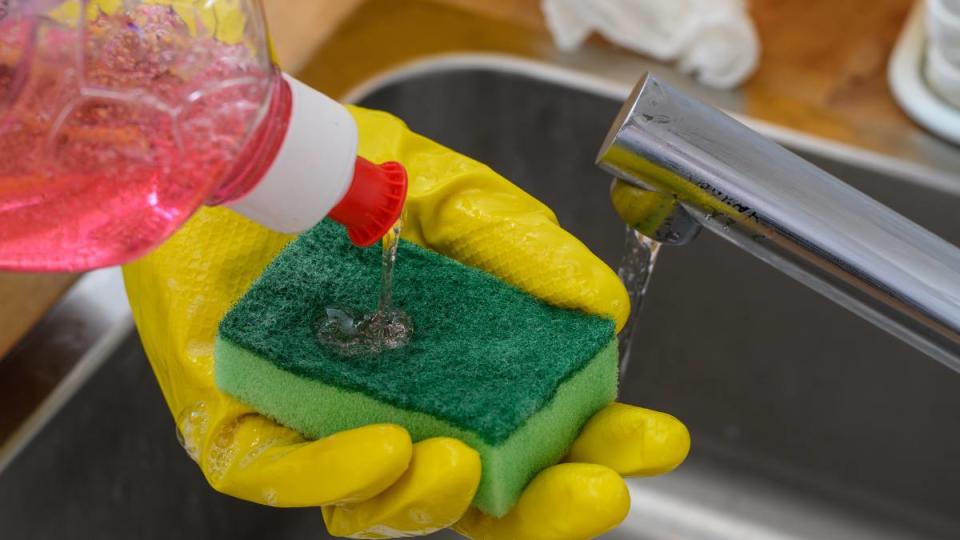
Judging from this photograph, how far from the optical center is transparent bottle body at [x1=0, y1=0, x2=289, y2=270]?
37cm

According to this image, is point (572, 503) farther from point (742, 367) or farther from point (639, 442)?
point (742, 367)

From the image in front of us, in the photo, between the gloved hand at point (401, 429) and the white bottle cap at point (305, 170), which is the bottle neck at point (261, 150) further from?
the gloved hand at point (401, 429)

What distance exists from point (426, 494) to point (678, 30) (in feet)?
1.75

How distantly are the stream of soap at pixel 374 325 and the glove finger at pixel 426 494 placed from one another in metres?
0.06

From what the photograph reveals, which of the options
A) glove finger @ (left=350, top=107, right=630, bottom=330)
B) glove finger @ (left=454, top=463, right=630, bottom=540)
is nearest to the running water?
glove finger @ (left=350, top=107, right=630, bottom=330)

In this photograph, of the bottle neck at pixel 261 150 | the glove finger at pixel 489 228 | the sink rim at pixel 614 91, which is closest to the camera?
the bottle neck at pixel 261 150

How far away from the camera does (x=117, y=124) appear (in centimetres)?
37

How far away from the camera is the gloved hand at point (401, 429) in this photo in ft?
1.32

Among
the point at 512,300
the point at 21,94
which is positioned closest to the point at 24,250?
the point at 21,94

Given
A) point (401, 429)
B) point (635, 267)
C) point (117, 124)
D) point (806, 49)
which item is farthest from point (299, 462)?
point (806, 49)

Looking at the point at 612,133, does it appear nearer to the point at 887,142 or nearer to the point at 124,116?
the point at 124,116

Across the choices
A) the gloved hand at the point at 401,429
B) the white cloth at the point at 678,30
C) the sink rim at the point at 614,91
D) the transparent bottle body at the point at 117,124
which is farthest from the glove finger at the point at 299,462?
the white cloth at the point at 678,30

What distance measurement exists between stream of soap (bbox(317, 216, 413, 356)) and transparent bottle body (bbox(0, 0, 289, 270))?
10 centimetres

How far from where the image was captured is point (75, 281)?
0.66 metres
